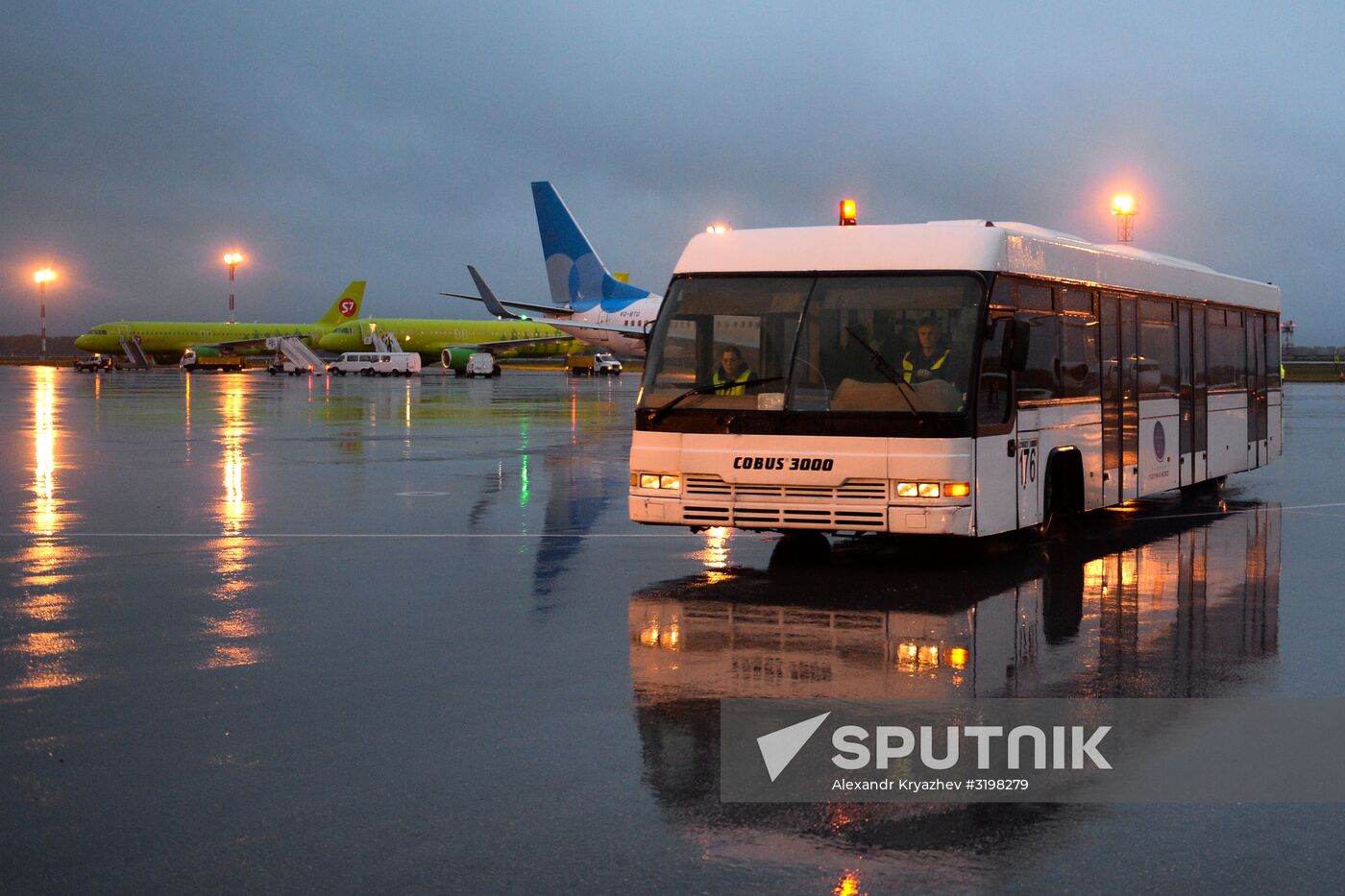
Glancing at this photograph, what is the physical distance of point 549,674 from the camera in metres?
8.33

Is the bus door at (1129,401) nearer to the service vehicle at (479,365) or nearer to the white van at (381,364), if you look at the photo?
the service vehicle at (479,365)

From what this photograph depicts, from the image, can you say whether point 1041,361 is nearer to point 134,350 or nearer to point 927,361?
point 927,361

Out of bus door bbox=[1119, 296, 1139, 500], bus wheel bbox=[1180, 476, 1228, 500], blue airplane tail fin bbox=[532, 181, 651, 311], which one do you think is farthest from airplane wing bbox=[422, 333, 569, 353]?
bus door bbox=[1119, 296, 1139, 500]

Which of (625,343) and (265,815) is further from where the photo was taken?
(625,343)

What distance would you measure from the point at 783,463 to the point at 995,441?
174cm

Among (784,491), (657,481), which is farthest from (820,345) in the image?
(657,481)

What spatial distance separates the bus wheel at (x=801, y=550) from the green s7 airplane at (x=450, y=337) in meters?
85.5

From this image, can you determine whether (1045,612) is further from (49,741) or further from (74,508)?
(74,508)

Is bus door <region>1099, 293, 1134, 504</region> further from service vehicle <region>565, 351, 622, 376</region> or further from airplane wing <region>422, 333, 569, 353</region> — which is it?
airplane wing <region>422, 333, 569, 353</region>

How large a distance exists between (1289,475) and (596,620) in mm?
15295

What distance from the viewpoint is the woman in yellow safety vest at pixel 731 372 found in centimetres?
1257

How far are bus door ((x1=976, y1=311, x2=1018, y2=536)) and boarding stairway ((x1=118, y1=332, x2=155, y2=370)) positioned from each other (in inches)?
4277

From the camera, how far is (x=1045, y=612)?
10562mm

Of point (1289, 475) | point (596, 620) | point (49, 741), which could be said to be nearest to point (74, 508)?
point (596, 620)
